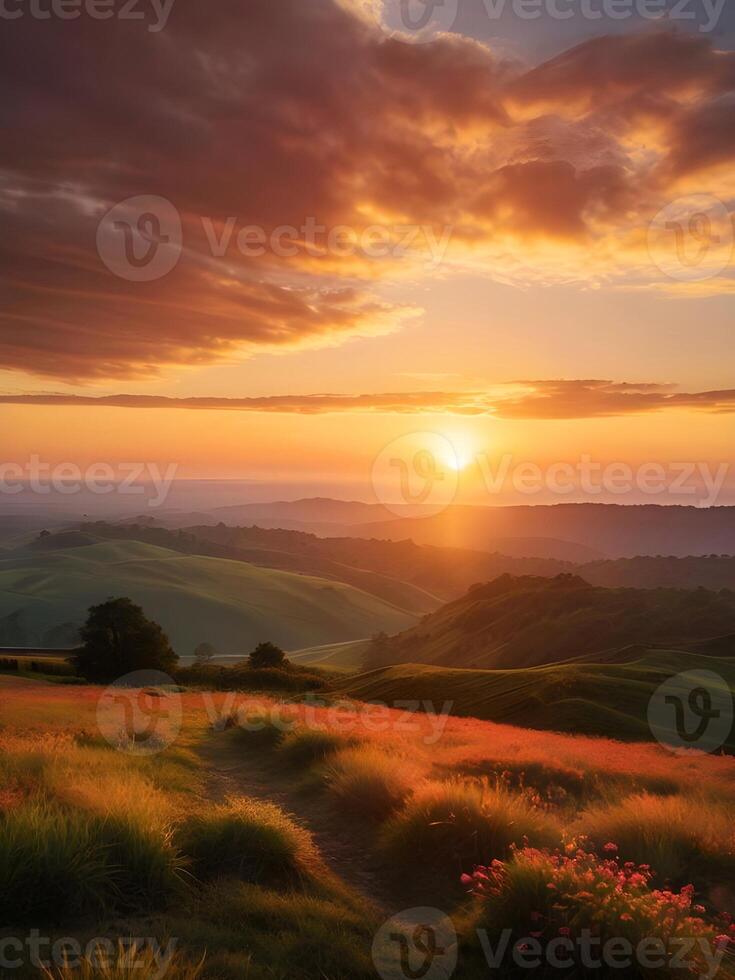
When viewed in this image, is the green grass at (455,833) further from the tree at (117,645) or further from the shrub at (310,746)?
the tree at (117,645)

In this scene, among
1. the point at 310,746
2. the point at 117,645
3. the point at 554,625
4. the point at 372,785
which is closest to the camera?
the point at 372,785

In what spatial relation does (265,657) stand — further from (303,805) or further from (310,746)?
(303,805)

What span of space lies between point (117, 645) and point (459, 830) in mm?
48054

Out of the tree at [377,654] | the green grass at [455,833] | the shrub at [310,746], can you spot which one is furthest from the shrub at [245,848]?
the tree at [377,654]

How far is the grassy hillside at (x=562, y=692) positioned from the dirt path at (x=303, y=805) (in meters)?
19.9

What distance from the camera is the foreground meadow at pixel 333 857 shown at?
648cm

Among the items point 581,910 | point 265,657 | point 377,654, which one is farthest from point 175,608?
point 581,910

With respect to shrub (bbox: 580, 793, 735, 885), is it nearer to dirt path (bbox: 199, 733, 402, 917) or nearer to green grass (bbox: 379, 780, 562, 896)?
green grass (bbox: 379, 780, 562, 896)

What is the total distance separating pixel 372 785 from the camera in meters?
12.0

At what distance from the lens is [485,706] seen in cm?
4288

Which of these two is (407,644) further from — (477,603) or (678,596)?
(678,596)

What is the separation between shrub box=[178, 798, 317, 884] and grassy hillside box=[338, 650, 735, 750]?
86.9 feet

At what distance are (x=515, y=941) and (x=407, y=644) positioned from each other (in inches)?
4802

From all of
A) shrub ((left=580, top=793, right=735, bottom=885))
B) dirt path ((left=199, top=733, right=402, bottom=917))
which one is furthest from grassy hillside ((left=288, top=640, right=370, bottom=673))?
shrub ((left=580, top=793, right=735, bottom=885))
